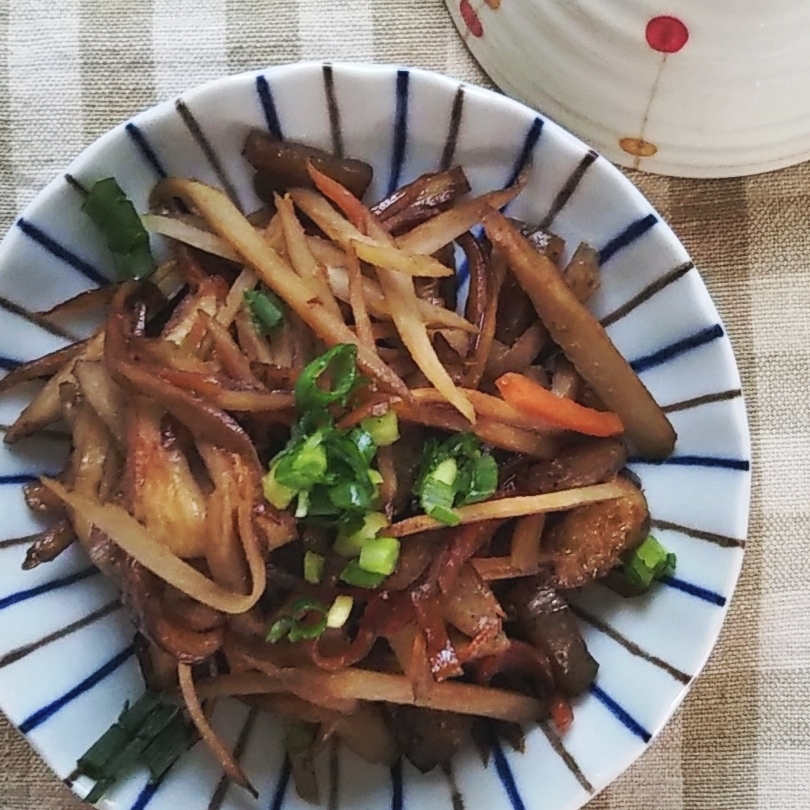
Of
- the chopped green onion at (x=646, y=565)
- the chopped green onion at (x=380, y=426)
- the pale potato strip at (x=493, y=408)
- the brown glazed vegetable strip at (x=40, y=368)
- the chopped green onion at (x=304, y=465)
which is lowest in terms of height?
A: the chopped green onion at (x=646, y=565)

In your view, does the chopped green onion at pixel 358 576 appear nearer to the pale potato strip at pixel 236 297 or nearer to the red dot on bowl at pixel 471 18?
the pale potato strip at pixel 236 297

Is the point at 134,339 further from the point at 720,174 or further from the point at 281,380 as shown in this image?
the point at 720,174

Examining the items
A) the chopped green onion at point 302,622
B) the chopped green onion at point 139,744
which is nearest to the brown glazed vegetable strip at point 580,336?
the chopped green onion at point 302,622

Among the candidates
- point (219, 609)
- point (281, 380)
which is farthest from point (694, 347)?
point (219, 609)

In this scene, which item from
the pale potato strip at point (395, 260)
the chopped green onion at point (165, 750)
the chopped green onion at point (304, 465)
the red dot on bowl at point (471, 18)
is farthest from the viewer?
the red dot on bowl at point (471, 18)

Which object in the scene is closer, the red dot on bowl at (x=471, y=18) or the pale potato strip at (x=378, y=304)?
the pale potato strip at (x=378, y=304)

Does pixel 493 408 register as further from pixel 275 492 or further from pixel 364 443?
pixel 275 492
